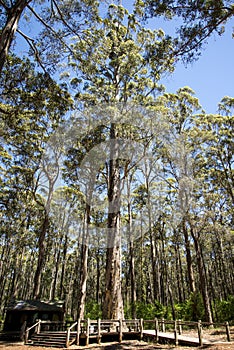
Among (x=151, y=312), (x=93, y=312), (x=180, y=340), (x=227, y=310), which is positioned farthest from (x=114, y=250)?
(x=93, y=312)

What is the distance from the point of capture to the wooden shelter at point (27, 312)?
47.6 ft

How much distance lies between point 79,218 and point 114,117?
13807mm

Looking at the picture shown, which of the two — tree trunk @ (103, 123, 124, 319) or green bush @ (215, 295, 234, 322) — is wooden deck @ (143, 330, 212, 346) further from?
green bush @ (215, 295, 234, 322)

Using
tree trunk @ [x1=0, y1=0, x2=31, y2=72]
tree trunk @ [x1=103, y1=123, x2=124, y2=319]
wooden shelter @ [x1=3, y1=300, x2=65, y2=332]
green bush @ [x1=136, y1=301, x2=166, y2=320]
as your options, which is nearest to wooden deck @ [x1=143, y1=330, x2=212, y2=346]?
tree trunk @ [x1=103, y1=123, x2=124, y2=319]

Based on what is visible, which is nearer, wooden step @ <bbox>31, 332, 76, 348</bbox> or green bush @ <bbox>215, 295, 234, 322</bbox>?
wooden step @ <bbox>31, 332, 76, 348</bbox>

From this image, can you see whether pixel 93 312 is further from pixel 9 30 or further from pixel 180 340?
pixel 9 30

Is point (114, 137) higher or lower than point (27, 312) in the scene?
higher

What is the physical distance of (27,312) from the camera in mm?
15016

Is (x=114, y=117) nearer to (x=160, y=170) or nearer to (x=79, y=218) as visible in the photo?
(x=160, y=170)

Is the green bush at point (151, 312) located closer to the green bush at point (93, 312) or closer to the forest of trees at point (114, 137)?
the forest of trees at point (114, 137)

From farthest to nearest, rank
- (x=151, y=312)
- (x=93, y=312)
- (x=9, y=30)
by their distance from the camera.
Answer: (x=93, y=312)
(x=151, y=312)
(x=9, y=30)

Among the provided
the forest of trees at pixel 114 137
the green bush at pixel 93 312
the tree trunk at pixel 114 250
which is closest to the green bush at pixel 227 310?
the forest of trees at pixel 114 137

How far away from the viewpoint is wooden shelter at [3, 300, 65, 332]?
14516 millimetres

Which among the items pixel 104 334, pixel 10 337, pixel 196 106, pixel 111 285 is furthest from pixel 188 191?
pixel 10 337
